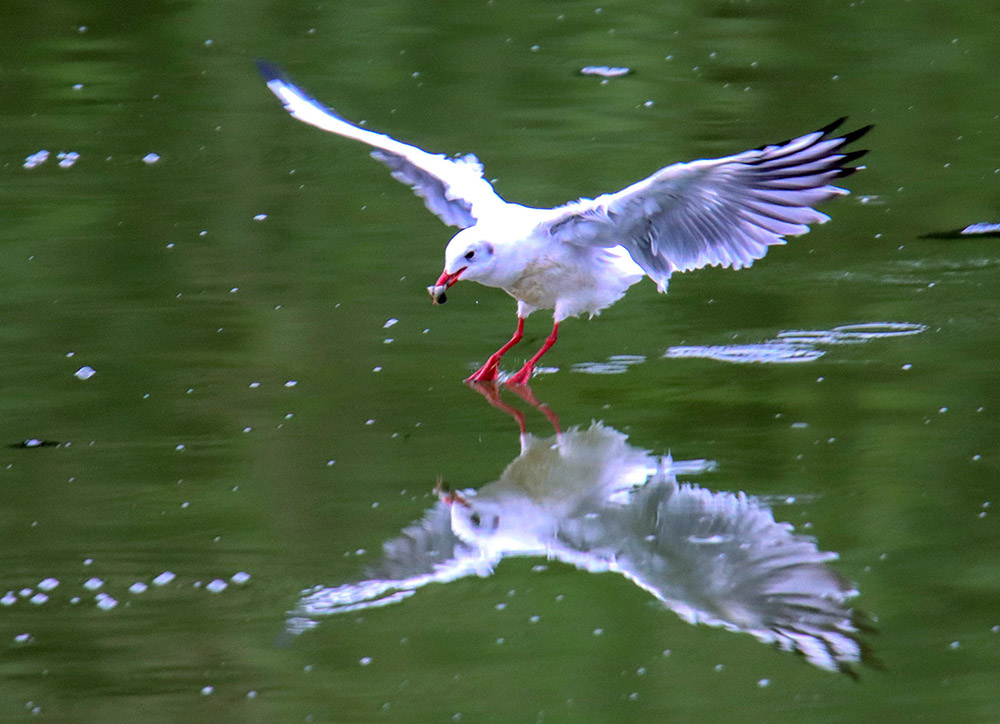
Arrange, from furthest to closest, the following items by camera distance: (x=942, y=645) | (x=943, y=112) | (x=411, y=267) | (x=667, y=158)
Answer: (x=943, y=112) < (x=667, y=158) < (x=411, y=267) < (x=942, y=645)

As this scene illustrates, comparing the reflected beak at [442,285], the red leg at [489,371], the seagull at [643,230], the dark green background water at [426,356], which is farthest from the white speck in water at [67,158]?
the reflected beak at [442,285]

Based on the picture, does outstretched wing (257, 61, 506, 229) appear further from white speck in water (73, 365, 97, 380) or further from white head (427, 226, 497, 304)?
white speck in water (73, 365, 97, 380)

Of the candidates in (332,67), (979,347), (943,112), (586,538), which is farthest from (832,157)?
(332,67)

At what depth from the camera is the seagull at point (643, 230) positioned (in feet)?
19.6

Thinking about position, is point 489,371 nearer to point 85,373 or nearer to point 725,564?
point 85,373

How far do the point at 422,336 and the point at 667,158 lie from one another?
109 inches

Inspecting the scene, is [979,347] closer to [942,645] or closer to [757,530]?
[757,530]

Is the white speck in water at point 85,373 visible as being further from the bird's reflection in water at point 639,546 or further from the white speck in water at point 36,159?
the white speck in water at point 36,159

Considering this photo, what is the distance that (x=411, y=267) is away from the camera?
805 centimetres

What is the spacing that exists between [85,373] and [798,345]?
3.07 m

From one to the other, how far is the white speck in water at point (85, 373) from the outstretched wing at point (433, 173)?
1573 millimetres

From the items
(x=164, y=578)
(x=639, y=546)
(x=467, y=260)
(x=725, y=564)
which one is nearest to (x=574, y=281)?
(x=467, y=260)

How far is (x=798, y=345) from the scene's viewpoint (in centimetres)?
689

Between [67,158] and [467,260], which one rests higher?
[467,260]
